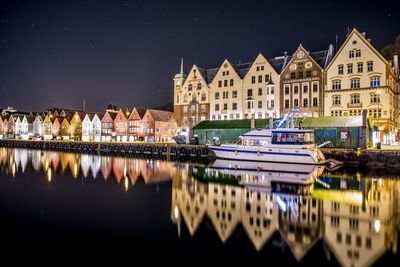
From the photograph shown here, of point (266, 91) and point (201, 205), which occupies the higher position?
point (266, 91)

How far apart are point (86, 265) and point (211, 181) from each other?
710 inches

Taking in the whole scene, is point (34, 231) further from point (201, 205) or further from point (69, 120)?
point (69, 120)

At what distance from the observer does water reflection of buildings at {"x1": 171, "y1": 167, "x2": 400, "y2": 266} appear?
12266 mm

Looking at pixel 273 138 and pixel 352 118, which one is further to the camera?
pixel 352 118

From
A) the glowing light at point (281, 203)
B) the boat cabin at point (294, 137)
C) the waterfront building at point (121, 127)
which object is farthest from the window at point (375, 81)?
the waterfront building at point (121, 127)

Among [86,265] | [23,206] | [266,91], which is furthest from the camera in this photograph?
[266,91]

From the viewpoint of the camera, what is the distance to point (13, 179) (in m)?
30.0

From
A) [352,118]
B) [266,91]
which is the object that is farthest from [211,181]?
[266,91]

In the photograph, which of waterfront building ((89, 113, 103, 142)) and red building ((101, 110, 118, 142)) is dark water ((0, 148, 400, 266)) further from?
waterfront building ((89, 113, 103, 142))

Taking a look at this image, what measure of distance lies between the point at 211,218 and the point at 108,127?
77984mm

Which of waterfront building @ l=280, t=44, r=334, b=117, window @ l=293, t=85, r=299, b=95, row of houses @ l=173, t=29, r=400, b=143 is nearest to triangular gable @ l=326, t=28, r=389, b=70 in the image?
row of houses @ l=173, t=29, r=400, b=143

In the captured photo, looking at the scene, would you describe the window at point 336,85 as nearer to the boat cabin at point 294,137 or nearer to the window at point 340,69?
the window at point 340,69

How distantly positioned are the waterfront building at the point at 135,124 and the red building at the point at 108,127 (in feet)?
27.2

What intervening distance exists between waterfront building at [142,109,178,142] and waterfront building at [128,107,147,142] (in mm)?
1756
